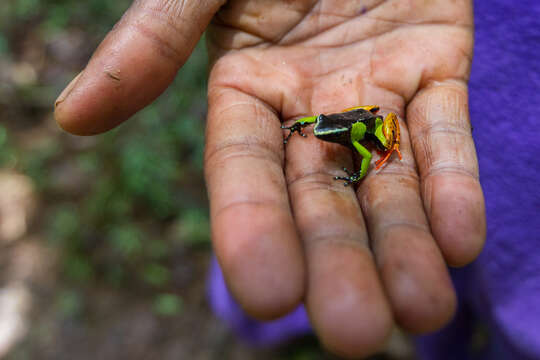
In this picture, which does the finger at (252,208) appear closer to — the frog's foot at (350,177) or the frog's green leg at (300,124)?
the frog's green leg at (300,124)

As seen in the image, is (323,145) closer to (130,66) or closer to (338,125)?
(338,125)

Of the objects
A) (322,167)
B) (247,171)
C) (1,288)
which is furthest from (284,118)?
(1,288)

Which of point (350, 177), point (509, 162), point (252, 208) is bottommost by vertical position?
point (509, 162)

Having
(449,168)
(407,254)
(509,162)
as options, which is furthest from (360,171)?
(509,162)

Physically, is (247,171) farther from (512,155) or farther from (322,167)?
(512,155)

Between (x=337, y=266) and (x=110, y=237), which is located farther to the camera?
(x=110, y=237)

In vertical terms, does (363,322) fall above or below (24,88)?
above

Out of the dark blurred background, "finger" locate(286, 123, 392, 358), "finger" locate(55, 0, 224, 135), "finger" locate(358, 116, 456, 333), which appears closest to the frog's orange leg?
"finger" locate(358, 116, 456, 333)

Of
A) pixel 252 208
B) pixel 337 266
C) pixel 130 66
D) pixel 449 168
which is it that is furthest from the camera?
pixel 130 66
